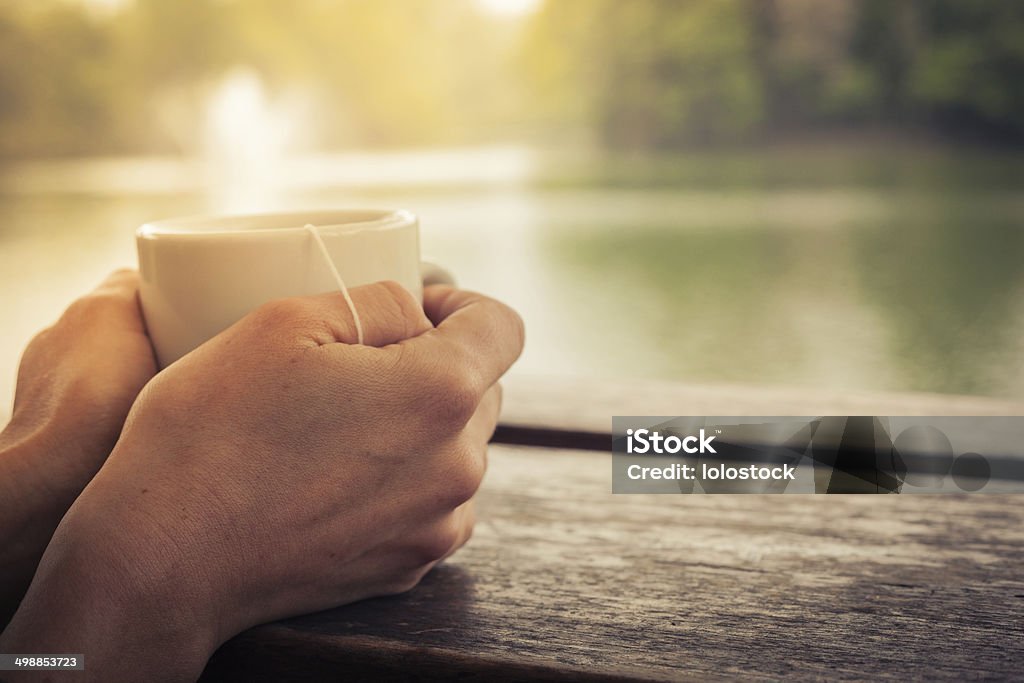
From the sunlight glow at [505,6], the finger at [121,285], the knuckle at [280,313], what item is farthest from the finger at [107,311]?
the sunlight glow at [505,6]

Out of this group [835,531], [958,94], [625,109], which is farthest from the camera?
[625,109]

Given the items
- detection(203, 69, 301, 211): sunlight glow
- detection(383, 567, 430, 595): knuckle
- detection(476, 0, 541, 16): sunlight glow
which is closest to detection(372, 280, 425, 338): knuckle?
detection(383, 567, 430, 595): knuckle

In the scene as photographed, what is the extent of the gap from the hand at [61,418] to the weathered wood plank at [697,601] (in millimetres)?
120

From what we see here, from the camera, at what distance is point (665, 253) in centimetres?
719

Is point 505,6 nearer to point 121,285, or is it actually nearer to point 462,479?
point 121,285

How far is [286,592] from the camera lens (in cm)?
40

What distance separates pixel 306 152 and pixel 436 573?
5.98 m

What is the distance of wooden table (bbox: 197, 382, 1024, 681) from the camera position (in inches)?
14.8

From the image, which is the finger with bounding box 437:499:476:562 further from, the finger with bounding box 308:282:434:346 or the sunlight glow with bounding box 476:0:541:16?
the sunlight glow with bounding box 476:0:541:16

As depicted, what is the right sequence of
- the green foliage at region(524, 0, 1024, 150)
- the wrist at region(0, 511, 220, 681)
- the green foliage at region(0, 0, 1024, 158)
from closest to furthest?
the wrist at region(0, 511, 220, 681) < the green foliage at region(524, 0, 1024, 150) < the green foliage at region(0, 0, 1024, 158)

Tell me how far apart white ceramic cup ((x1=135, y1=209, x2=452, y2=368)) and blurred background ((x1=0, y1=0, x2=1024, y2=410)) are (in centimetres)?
516

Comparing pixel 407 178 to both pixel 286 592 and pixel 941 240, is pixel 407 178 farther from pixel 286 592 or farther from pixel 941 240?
pixel 286 592

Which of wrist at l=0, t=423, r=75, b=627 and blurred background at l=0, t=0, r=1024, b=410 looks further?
blurred background at l=0, t=0, r=1024, b=410

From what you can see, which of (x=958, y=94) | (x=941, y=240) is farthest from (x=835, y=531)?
(x=941, y=240)
